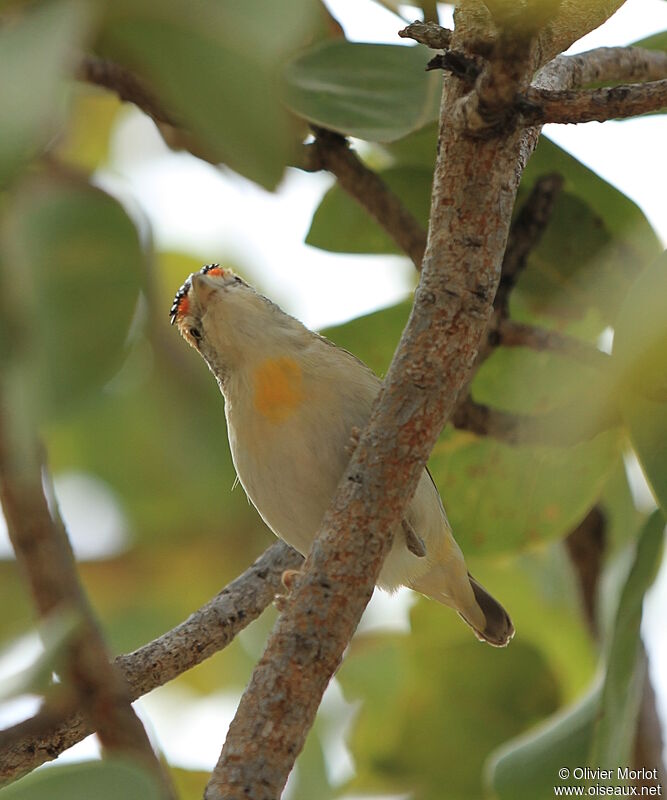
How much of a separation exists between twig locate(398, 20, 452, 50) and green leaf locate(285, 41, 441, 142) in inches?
15.5

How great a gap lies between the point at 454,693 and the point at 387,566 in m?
0.49

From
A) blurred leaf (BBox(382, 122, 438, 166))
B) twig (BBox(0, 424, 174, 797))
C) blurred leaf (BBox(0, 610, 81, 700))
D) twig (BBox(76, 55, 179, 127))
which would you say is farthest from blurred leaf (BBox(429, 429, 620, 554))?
blurred leaf (BBox(0, 610, 81, 700))

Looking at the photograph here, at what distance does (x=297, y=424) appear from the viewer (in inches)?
88.4

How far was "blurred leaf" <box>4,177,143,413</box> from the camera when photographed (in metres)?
1.90

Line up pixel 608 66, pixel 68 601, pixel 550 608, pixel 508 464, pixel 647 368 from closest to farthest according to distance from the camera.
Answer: pixel 68 601, pixel 647 368, pixel 608 66, pixel 508 464, pixel 550 608

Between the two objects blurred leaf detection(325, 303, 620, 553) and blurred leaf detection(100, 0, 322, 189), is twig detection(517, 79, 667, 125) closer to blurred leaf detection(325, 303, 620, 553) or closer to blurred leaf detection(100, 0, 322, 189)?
blurred leaf detection(100, 0, 322, 189)

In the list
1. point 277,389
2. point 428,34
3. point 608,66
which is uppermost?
point 608,66

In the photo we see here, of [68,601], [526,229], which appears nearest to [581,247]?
[526,229]

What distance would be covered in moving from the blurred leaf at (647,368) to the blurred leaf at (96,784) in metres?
0.90

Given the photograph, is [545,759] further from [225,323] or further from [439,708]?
[225,323]

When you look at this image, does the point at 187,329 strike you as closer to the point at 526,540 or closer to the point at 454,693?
the point at 526,540

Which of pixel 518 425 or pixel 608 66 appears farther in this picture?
pixel 518 425

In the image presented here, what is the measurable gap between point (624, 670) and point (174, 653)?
742 millimetres

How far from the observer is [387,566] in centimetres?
245
